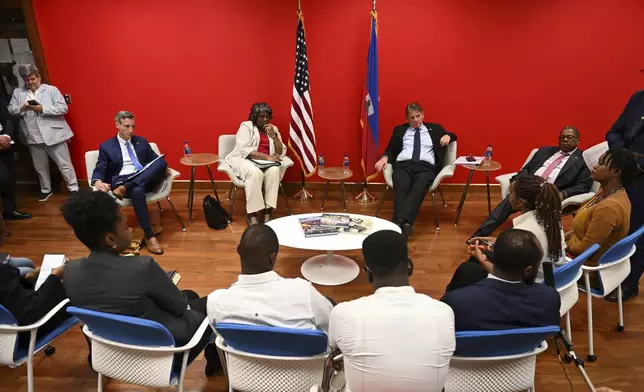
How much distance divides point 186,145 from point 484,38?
11.4 feet

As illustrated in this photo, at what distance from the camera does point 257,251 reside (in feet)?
7.09

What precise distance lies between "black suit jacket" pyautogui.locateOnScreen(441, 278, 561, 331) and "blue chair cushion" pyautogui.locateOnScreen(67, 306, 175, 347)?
1247 mm

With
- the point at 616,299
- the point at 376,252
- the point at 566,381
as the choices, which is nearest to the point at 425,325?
the point at 376,252

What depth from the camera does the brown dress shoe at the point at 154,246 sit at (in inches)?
176

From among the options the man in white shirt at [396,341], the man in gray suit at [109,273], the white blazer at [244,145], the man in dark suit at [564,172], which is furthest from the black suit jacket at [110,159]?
the man in white shirt at [396,341]

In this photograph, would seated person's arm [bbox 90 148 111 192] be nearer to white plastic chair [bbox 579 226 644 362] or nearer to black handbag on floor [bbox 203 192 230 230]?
black handbag on floor [bbox 203 192 230 230]

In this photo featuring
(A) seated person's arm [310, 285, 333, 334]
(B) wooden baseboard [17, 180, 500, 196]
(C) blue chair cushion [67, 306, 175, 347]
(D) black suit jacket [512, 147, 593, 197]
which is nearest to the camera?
(C) blue chair cushion [67, 306, 175, 347]

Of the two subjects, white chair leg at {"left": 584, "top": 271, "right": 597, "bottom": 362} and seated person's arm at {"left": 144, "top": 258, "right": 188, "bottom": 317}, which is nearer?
seated person's arm at {"left": 144, "top": 258, "right": 188, "bottom": 317}

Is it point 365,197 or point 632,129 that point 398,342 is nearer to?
point 632,129

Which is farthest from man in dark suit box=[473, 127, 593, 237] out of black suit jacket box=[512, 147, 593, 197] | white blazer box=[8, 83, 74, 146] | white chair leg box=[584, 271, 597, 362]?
white blazer box=[8, 83, 74, 146]

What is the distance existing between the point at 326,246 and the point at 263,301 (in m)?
1.54

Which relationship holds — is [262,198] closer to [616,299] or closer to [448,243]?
[448,243]

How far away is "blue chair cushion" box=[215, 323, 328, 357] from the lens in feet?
6.32

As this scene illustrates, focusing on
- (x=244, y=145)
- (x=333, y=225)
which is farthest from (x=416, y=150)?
(x=244, y=145)
